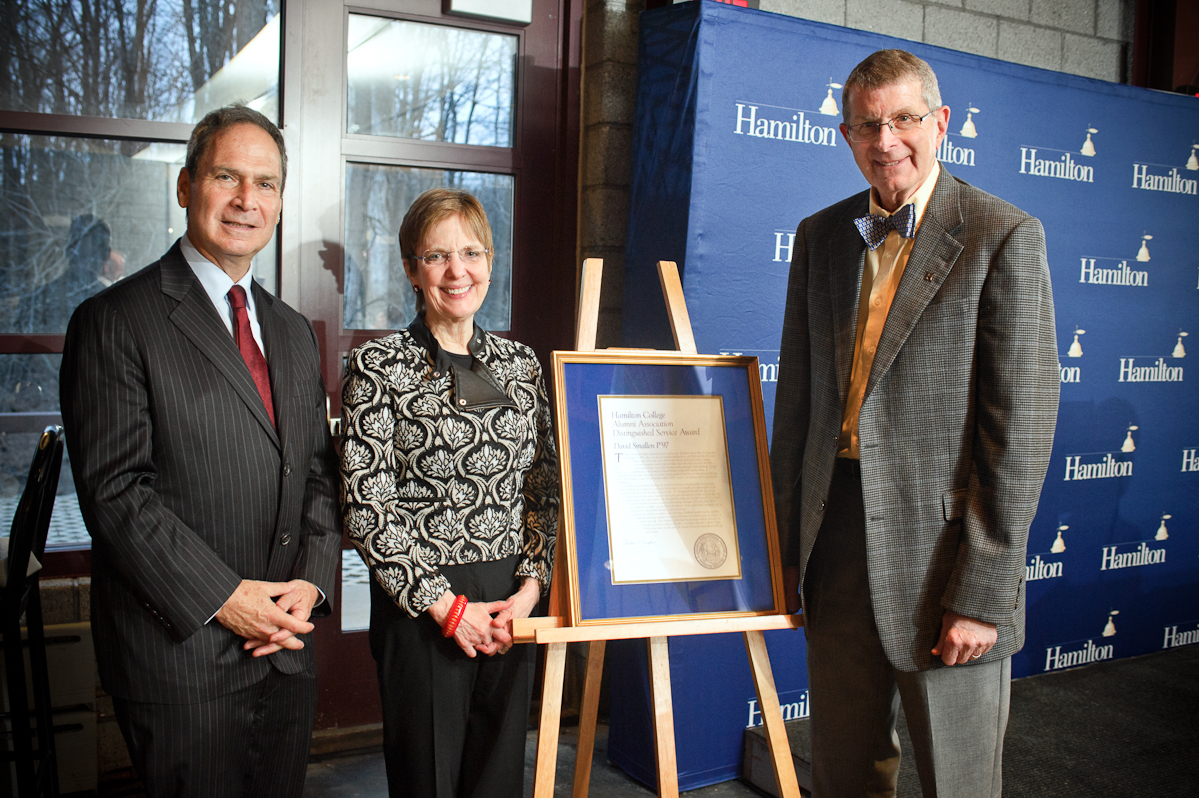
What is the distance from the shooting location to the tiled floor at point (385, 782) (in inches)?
94.5

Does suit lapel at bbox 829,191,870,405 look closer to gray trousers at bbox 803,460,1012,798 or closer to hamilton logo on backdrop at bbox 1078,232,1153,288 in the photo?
gray trousers at bbox 803,460,1012,798

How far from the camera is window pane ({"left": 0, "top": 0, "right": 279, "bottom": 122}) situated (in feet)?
7.24

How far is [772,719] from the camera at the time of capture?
5.71 feet

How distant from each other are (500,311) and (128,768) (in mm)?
1715

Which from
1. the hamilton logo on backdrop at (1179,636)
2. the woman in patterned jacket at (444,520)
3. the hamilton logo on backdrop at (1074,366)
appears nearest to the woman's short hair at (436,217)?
the woman in patterned jacket at (444,520)

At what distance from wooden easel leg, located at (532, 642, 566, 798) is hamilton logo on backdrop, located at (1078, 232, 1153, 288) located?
2.44 metres

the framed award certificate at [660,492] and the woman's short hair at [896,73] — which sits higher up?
the woman's short hair at [896,73]

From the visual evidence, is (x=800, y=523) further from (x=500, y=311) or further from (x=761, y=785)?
(x=500, y=311)

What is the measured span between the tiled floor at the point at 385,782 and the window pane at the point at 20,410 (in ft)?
3.27

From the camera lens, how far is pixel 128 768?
7.80 feet

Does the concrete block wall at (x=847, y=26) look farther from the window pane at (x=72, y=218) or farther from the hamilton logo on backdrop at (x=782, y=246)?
the window pane at (x=72, y=218)

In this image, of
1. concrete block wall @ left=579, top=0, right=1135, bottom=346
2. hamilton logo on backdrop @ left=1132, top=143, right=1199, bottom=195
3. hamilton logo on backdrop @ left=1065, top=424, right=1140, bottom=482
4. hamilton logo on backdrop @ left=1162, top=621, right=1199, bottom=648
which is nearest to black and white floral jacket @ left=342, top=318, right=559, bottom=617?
concrete block wall @ left=579, top=0, right=1135, bottom=346

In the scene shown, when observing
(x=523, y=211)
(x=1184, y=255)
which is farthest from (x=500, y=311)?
(x=1184, y=255)

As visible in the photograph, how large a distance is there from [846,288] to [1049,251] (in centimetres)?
175
